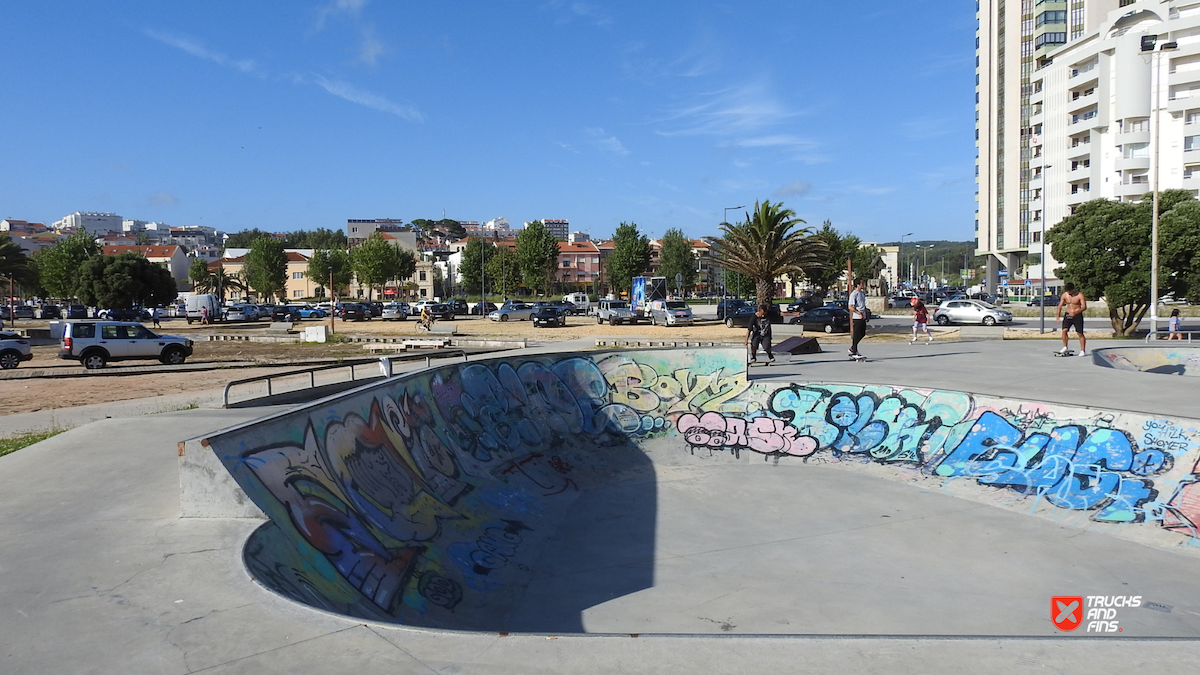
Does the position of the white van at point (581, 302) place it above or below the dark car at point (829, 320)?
above

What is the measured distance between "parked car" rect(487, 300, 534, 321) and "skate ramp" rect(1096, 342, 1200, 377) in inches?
1453

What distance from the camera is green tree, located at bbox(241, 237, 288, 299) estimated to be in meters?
107

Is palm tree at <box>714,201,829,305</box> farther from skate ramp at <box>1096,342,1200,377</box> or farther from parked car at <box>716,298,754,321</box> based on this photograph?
skate ramp at <box>1096,342,1200,377</box>

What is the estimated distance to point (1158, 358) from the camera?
18.2 meters

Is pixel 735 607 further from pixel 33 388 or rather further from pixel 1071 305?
pixel 33 388

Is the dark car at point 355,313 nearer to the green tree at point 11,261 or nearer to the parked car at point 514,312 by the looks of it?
the parked car at point 514,312

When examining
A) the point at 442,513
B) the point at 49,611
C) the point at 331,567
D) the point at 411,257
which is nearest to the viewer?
the point at 49,611

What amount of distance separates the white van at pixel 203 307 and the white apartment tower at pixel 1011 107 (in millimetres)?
75678

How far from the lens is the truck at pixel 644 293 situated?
45188 millimetres

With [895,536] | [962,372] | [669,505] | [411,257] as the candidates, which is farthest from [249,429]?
[411,257]

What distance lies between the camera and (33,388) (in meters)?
18.2

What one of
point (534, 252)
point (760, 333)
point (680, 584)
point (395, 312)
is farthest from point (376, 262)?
point (680, 584)

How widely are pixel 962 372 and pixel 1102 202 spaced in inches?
723

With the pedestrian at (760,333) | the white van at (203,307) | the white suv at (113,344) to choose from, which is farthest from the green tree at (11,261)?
the pedestrian at (760,333)
